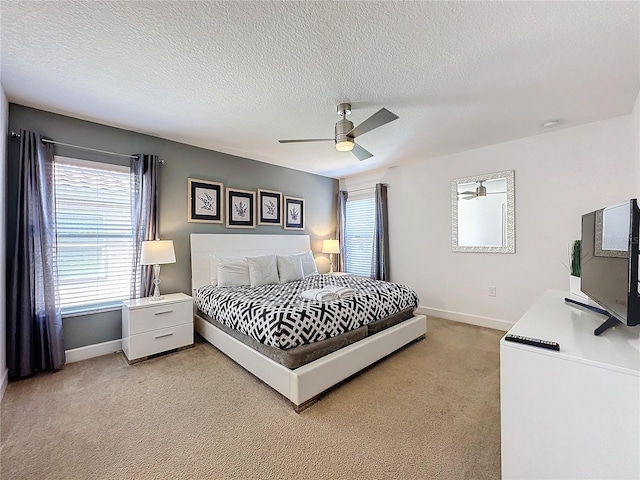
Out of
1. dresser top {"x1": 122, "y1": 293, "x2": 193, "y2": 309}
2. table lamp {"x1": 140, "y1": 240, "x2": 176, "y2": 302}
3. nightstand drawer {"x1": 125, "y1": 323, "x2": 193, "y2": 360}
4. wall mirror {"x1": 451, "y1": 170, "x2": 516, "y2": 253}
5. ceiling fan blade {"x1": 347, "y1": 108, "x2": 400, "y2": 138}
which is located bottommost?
nightstand drawer {"x1": 125, "y1": 323, "x2": 193, "y2": 360}

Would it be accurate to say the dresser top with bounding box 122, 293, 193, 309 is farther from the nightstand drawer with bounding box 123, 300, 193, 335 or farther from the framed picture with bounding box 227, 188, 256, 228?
the framed picture with bounding box 227, 188, 256, 228

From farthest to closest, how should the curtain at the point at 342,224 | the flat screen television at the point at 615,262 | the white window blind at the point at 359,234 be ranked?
the curtain at the point at 342,224 → the white window blind at the point at 359,234 → the flat screen television at the point at 615,262

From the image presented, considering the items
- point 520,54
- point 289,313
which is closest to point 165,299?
point 289,313

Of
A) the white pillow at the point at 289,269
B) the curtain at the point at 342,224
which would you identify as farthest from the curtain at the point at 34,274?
the curtain at the point at 342,224

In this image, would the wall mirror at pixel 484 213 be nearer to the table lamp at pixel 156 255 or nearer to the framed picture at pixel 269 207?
the framed picture at pixel 269 207

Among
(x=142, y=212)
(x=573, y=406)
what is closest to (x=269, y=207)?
(x=142, y=212)

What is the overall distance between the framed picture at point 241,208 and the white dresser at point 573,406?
3.64 meters

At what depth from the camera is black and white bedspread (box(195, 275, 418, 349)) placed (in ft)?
7.07

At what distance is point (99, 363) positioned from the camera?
278 centimetres

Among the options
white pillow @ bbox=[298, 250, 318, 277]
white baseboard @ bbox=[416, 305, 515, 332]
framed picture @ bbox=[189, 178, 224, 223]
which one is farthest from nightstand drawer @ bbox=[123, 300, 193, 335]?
white baseboard @ bbox=[416, 305, 515, 332]

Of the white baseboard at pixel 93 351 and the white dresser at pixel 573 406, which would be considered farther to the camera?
the white baseboard at pixel 93 351

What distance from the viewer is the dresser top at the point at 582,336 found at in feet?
3.42

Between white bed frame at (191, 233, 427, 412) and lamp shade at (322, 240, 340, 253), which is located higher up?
lamp shade at (322, 240, 340, 253)

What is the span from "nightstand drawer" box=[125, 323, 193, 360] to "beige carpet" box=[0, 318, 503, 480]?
6.4 inches
